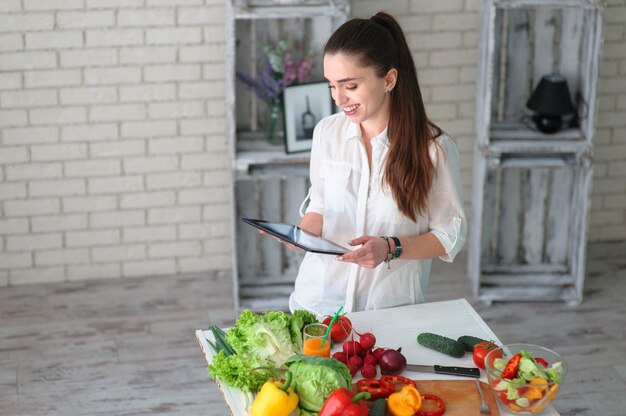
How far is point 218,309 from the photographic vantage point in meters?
5.00

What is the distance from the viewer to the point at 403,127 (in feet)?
9.70

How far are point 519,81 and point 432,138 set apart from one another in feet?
7.47

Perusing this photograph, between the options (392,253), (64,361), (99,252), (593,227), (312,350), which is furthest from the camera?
(593,227)

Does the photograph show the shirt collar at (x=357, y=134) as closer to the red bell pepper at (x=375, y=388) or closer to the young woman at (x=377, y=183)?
the young woman at (x=377, y=183)

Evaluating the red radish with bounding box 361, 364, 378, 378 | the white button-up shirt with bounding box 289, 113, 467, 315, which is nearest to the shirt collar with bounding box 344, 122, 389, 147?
the white button-up shirt with bounding box 289, 113, 467, 315

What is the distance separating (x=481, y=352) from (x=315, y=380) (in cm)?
58

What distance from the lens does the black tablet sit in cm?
283

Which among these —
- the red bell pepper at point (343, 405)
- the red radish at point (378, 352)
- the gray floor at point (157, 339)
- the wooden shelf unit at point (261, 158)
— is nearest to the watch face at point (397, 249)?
the red radish at point (378, 352)

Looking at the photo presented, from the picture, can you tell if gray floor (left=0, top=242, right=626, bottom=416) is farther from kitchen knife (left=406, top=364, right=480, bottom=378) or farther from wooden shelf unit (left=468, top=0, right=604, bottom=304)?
kitchen knife (left=406, top=364, right=480, bottom=378)

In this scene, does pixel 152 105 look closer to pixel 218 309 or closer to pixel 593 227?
pixel 218 309

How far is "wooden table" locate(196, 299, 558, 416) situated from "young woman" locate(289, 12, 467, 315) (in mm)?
123

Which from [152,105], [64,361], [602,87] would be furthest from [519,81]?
[64,361]

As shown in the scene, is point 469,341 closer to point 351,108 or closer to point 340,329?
point 340,329

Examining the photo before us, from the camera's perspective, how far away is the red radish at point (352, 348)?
105 inches
